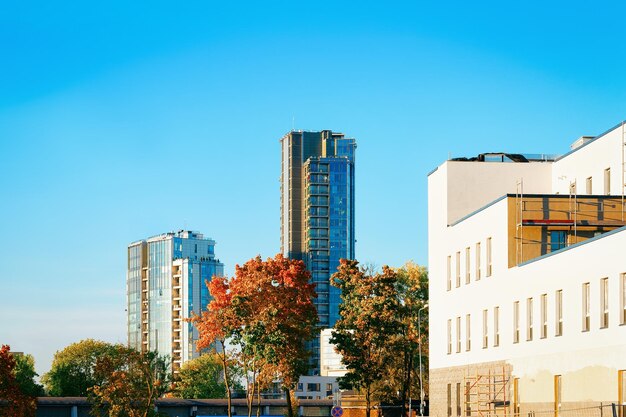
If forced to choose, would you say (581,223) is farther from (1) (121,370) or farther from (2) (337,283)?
(1) (121,370)

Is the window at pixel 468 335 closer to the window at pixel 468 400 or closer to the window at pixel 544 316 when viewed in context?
the window at pixel 468 400

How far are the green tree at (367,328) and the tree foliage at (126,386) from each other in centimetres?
1482

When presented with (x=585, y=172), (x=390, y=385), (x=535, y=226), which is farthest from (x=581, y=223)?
(x=390, y=385)

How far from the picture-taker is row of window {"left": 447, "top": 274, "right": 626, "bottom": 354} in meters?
48.5

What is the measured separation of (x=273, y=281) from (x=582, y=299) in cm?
4423

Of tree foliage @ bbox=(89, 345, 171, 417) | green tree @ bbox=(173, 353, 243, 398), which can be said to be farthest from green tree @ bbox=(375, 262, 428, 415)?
green tree @ bbox=(173, 353, 243, 398)

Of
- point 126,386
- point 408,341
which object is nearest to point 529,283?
point 126,386

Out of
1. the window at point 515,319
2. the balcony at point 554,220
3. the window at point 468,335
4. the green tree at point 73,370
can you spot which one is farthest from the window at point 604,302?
the green tree at point 73,370

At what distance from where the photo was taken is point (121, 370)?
3816 inches

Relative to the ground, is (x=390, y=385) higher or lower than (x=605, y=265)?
lower

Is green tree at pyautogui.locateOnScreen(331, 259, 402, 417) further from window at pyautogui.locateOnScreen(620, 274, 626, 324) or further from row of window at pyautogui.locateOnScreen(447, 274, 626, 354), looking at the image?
window at pyautogui.locateOnScreen(620, 274, 626, 324)

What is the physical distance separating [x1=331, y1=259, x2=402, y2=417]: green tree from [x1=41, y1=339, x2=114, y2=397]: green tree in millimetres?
83530

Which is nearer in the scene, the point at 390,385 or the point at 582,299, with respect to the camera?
the point at 582,299

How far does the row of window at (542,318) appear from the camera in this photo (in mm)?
48500
